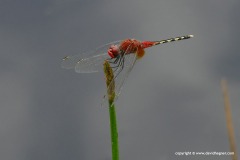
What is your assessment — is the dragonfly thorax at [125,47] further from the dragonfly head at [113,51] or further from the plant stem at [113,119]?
the plant stem at [113,119]

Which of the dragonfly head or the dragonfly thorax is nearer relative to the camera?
the dragonfly thorax

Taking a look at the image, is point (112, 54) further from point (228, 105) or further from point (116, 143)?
point (228, 105)

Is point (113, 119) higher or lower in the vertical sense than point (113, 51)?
lower

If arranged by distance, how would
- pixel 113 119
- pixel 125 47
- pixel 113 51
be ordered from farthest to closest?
1. pixel 113 51
2. pixel 125 47
3. pixel 113 119

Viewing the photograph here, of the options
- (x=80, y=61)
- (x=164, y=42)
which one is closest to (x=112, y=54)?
(x=80, y=61)

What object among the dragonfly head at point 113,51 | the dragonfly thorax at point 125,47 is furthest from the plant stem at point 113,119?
the dragonfly head at point 113,51

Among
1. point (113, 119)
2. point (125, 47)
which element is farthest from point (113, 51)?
point (113, 119)

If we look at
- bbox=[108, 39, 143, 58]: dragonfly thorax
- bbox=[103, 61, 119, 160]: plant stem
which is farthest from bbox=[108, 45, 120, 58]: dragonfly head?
bbox=[103, 61, 119, 160]: plant stem

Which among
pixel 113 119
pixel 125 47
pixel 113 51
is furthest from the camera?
pixel 113 51

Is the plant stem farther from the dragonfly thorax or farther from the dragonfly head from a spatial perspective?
the dragonfly head

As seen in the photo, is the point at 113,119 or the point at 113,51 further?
the point at 113,51

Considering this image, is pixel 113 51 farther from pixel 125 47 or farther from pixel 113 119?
pixel 113 119
